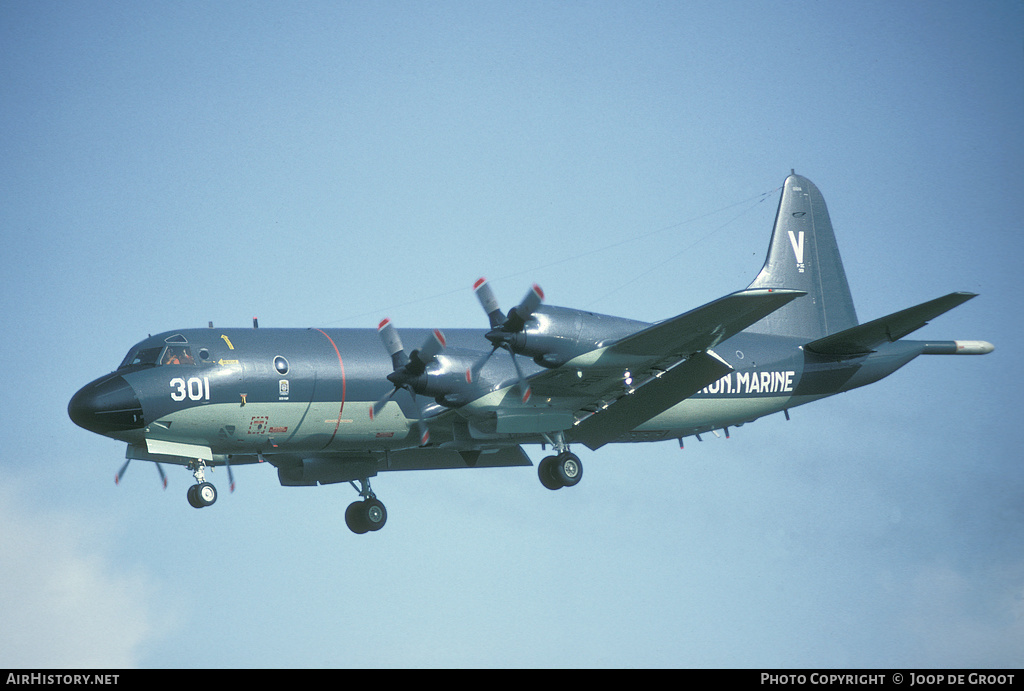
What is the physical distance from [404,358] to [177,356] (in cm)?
457

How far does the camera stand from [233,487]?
74.6 ft

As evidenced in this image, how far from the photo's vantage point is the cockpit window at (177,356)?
73.1 ft

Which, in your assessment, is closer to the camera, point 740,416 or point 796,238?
point 740,416

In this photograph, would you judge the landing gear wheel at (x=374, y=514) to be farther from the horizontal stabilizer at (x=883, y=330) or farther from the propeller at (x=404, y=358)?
the horizontal stabilizer at (x=883, y=330)

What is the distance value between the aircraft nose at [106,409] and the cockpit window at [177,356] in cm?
98

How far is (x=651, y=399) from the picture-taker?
23969 mm

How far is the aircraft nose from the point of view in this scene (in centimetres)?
2134

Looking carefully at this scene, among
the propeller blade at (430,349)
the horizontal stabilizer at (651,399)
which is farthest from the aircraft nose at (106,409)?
the horizontal stabilizer at (651,399)

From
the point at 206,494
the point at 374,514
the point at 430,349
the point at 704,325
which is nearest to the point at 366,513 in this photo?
the point at 374,514

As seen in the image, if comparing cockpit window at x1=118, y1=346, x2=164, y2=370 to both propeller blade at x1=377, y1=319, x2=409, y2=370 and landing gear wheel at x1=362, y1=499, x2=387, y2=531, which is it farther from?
landing gear wheel at x1=362, y1=499, x2=387, y2=531
